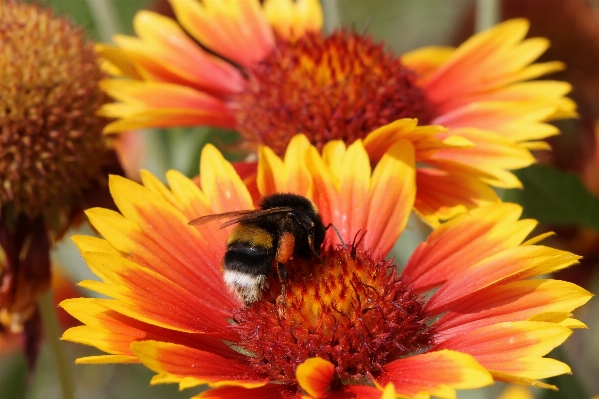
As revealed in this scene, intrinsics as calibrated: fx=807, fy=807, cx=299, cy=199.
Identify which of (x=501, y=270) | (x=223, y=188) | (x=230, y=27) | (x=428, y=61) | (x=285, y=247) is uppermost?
(x=230, y=27)

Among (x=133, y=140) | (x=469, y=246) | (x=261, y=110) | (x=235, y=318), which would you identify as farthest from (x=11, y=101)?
(x=133, y=140)

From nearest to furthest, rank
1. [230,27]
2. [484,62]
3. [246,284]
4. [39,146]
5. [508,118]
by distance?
1. [246,284]
2. [39,146]
3. [508,118]
4. [484,62]
5. [230,27]

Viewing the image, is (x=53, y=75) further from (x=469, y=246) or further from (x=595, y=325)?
(x=595, y=325)

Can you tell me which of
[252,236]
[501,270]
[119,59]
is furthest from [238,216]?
[119,59]

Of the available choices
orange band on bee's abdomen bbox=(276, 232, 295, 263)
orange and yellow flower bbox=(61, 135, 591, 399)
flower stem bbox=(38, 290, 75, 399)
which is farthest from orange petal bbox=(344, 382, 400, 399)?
flower stem bbox=(38, 290, 75, 399)

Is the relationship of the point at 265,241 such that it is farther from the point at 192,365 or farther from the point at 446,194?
the point at 446,194

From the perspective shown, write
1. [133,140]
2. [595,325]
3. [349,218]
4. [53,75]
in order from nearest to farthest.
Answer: [349,218], [53,75], [133,140], [595,325]
